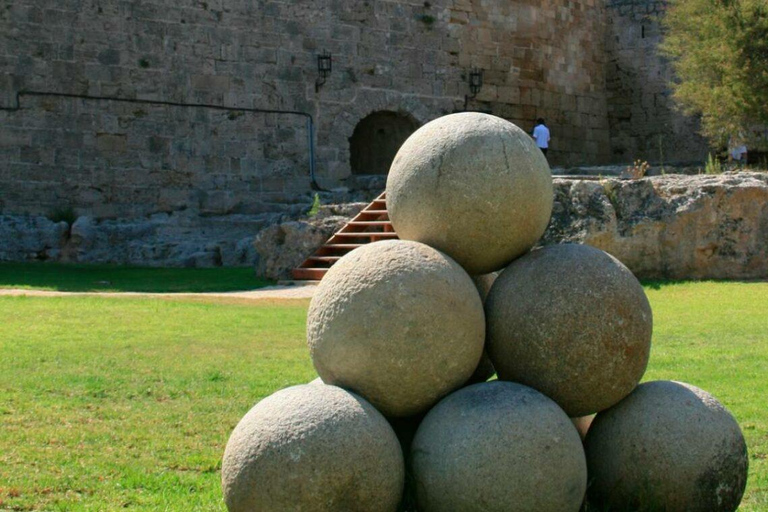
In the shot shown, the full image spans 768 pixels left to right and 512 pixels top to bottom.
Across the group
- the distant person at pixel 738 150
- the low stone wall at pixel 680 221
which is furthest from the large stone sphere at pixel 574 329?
the distant person at pixel 738 150

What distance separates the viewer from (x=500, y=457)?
392 cm

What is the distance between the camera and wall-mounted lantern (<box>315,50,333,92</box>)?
21.0 meters

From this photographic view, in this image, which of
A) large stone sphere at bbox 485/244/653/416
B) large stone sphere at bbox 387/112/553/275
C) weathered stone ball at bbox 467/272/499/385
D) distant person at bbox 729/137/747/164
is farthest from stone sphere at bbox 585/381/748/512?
distant person at bbox 729/137/747/164

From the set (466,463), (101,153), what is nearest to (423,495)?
(466,463)

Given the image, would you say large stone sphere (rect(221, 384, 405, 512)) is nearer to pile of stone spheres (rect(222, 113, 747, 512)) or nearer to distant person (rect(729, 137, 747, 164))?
pile of stone spheres (rect(222, 113, 747, 512))

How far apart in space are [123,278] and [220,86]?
5952mm

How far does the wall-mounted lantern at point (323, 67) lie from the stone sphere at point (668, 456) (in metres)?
17.3

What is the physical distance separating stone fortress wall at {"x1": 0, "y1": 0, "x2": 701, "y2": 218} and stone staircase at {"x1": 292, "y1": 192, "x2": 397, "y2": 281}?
4.69m

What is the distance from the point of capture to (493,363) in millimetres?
4535

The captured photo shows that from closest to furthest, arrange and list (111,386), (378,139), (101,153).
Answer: (111,386)
(101,153)
(378,139)

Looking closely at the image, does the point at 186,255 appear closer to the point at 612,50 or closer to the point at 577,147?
the point at 577,147

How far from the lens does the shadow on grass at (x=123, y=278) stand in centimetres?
1377

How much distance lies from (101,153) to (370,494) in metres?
16.0

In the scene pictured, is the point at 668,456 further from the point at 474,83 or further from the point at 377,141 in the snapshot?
the point at 377,141
